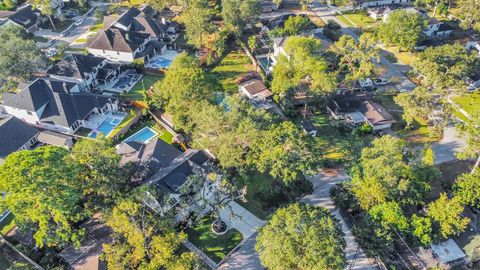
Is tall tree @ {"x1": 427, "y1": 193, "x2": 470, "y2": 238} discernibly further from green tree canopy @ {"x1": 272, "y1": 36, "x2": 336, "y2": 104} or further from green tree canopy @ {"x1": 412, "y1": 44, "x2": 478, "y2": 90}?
green tree canopy @ {"x1": 412, "y1": 44, "x2": 478, "y2": 90}

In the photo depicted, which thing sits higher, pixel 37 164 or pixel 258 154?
pixel 37 164

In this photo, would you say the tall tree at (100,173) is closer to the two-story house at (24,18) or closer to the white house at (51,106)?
the white house at (51,106)

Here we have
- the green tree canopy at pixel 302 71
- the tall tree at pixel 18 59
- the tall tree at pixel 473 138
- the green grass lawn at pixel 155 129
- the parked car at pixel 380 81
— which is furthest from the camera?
the parked car at pixel 380 81

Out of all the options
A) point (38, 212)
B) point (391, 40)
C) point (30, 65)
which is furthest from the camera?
point (391, 40)

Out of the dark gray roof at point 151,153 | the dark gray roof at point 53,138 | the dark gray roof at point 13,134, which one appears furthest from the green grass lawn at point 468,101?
the dark gray roof at point 13,134

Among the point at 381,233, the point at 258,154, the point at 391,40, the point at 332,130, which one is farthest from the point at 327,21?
the point at 381,233

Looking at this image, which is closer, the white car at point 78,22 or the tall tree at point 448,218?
the tall tree at point 448,218

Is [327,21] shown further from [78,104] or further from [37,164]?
[37,164]

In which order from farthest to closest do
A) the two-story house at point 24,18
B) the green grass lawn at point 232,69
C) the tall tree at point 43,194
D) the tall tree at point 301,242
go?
1. the two-story house at point 24,18
2. the green grass lawn at point 232,69
3. the tall tree at point 43,194
4. the tall tree at point 301,242
